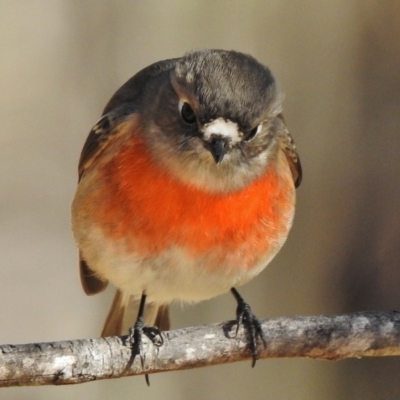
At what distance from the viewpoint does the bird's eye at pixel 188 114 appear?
134 inches

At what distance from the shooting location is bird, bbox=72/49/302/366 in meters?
3.40

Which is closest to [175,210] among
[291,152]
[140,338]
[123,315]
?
[140,338]

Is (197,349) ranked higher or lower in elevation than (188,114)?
lower

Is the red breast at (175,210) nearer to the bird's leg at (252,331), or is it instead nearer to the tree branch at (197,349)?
the bird's leg at (252,331)

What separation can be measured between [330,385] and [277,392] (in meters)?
0.38

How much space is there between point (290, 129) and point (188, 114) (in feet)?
8.23

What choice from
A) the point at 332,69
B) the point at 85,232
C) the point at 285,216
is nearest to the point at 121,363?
the point at 85,232

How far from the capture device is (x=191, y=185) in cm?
353

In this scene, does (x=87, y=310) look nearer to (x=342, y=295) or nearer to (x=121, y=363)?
(x=342, y=295)

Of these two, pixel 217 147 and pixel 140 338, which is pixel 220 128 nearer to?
pixel 217 147

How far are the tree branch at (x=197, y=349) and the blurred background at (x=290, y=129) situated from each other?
2098 millimetres

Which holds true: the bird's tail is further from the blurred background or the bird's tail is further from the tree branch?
the blurred background

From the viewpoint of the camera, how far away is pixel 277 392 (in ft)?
19.7

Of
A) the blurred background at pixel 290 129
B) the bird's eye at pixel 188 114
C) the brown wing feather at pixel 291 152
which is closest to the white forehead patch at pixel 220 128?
the bird's eye at pixel 188 114
